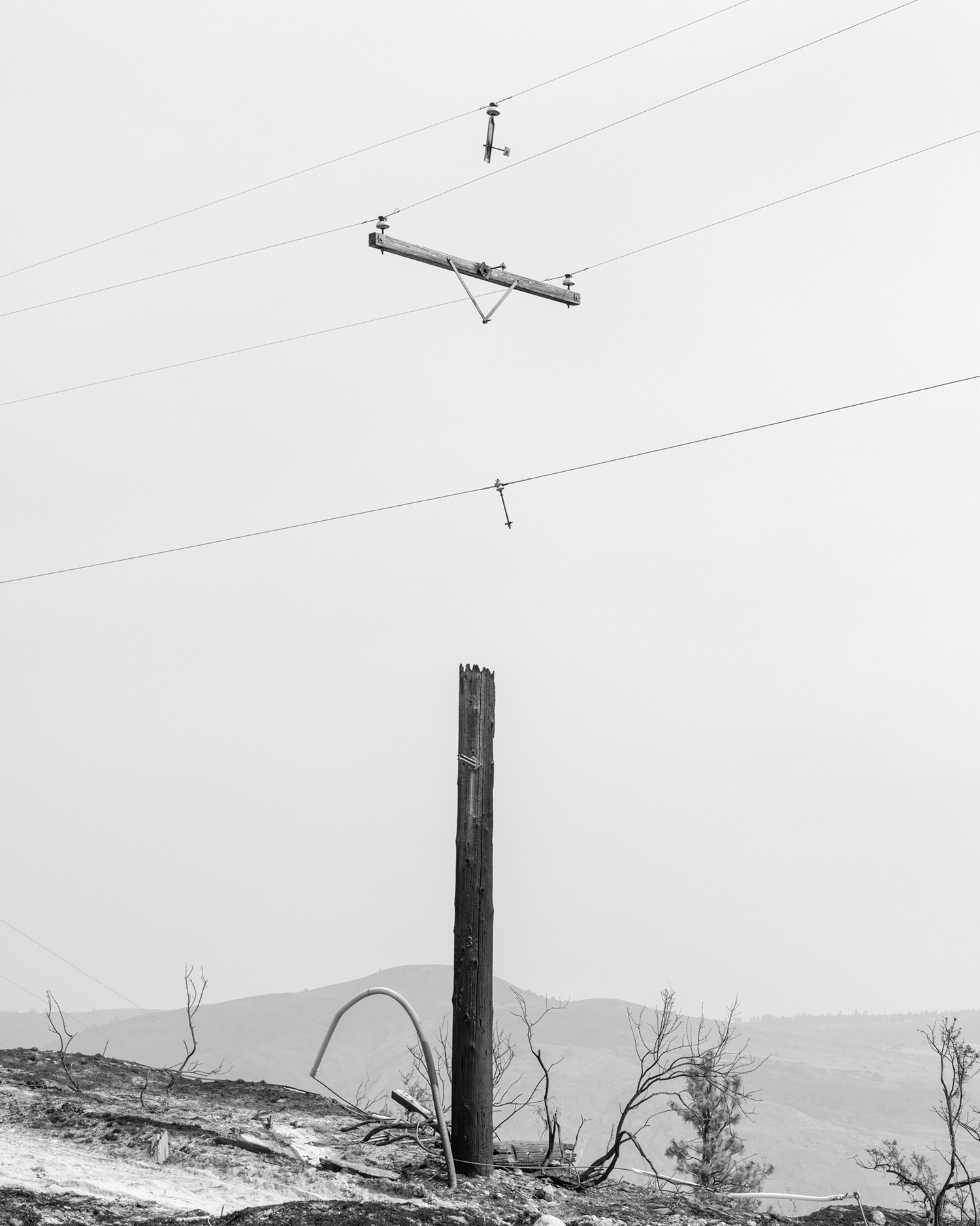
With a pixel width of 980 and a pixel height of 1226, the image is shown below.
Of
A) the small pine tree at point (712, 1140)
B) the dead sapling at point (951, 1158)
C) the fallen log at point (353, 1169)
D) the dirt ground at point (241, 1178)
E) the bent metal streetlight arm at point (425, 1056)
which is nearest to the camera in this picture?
the dirt ground at point (241, 1178)

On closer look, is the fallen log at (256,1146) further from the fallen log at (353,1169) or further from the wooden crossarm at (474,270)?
the wooden crossarm at (474,270)

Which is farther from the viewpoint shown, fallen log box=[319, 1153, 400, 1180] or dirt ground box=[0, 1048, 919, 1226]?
fallen log box=[319, 1153, 400, 1180]

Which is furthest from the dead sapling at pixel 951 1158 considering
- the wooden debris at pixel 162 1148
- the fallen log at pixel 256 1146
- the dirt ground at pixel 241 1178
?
the wooden debris at pixel 162 1148

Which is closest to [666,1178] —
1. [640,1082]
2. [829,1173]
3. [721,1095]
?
[640,1082]

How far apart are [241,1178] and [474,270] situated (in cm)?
814

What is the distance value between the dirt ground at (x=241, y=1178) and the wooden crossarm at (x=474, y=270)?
7.81 m

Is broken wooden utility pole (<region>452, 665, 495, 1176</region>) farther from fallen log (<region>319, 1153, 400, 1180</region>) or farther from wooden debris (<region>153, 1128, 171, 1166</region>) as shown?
wooden debris (<region>153, 1128, 171, 1166</region>)

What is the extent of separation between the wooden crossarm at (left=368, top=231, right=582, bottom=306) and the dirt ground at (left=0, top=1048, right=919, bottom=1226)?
25.6ft

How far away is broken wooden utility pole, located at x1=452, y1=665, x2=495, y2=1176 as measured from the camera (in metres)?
9.84

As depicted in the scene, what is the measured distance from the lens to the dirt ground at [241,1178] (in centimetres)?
750

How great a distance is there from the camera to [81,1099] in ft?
35.9

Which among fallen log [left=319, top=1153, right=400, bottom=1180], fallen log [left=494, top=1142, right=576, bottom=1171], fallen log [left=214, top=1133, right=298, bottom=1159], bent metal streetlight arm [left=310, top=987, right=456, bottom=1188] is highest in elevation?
bent metal streetlight arm [left=310, top=987, right=456, bottom=1188]

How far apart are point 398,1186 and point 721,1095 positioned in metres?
18.0

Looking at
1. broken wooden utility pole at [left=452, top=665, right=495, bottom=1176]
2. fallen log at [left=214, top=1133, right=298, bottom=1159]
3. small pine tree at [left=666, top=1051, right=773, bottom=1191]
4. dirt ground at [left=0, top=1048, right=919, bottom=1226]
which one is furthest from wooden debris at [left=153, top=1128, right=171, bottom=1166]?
small pine tree at [left=666, top=1051, right=773, bottom=1191]
